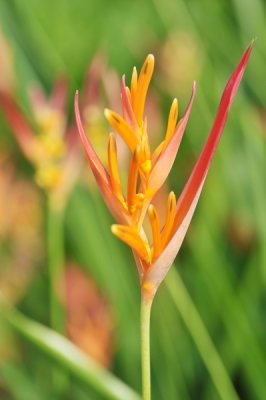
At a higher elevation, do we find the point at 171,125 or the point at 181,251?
the point at 171,125

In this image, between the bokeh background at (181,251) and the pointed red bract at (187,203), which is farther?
the bokeh background at (181,251)

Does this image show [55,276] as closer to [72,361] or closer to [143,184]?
[72,361]

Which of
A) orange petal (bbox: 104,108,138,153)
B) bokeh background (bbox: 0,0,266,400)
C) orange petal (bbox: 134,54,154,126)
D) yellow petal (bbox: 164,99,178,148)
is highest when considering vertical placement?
orange petal (bbox: 134,54,154,126)

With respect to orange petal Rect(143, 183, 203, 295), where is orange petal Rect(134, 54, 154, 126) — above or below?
above

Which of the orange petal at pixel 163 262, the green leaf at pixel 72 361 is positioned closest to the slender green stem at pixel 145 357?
the orange petal at pixel 163 262

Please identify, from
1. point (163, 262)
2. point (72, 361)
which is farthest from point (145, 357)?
point (72, 361)

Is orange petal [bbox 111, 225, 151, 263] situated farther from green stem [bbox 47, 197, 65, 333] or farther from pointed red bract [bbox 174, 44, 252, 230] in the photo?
green stem [bbox 47, 197, 65, 333]

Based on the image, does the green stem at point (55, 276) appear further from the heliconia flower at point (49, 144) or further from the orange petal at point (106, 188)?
the orange petal at point (106, 188)

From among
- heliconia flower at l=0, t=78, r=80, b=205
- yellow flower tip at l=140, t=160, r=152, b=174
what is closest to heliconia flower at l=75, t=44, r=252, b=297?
yellow flower tip at l=140, t=160, r=152, b=174
